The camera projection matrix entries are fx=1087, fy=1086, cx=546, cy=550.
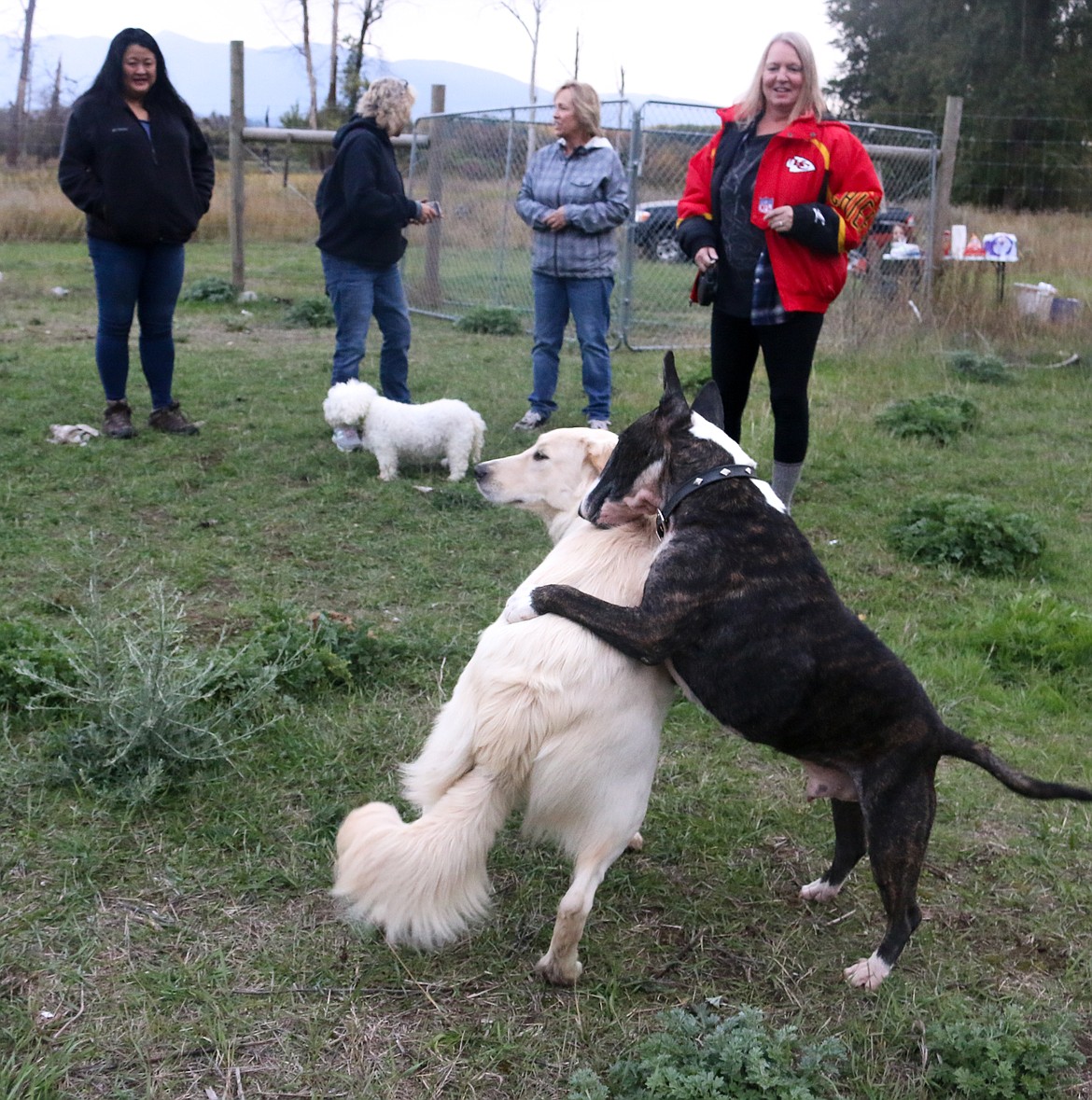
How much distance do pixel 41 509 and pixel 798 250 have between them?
3808mm

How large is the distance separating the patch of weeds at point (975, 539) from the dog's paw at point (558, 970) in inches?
134

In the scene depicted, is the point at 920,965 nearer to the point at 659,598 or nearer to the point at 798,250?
the point at 659,598

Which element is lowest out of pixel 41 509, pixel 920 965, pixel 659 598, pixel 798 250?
pixel 920 965

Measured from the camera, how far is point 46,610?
4.24m

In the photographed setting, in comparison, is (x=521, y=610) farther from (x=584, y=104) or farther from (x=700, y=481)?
(x=584, y=104)

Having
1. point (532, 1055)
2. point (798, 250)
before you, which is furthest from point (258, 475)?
point (532, 1055)

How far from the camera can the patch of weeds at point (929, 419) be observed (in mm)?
7520

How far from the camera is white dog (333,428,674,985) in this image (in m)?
2.34

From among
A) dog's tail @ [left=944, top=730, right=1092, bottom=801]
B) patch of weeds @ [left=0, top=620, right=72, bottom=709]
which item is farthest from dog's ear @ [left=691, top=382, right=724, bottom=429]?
patch of weeds @ [left=0, top=620, right=72, bottom=709]

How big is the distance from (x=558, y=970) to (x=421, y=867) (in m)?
0.46

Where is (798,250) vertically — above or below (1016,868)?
above

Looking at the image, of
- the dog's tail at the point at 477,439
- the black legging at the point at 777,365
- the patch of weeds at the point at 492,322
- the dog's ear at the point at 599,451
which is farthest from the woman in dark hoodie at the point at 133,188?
the patch of weeds at the point at 492,322

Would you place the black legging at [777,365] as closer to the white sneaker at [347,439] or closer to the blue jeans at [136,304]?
the white sneaker at [347,439]

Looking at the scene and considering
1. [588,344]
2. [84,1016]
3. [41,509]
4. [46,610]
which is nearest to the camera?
[84,1016]
